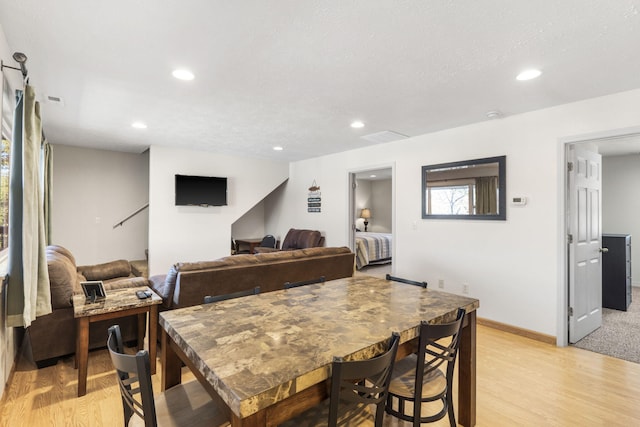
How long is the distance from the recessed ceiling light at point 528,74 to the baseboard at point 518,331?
8.15 feet

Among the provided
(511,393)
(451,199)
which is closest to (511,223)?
→ (451,199)

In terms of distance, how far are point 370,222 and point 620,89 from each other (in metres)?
8.03

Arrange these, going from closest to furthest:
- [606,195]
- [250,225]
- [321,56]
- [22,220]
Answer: [22,220] → [321,56] → [606,195] → [250,225]

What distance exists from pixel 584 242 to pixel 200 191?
5.53 m

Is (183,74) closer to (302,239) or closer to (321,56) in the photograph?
(321,56)

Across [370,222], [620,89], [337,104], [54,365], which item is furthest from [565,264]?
[370,222]

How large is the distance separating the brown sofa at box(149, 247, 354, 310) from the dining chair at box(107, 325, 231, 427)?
142 cm

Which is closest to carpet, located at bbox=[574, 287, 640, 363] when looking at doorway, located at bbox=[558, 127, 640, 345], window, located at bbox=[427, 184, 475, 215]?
doorway, located at bbox=[558, 127, 640, 345]

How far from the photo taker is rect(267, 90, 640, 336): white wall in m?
3.13

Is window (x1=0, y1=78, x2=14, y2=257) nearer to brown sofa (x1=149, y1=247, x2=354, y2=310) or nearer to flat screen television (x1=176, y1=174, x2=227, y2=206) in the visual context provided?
brown sofa (x1=149, y1=247, x2=354, y2=310)

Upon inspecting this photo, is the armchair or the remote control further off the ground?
the armchair

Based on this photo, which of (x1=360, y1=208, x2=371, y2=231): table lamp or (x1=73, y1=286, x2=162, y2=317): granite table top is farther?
(x1=360, y1=208, x2=371, y2=231): table lamp

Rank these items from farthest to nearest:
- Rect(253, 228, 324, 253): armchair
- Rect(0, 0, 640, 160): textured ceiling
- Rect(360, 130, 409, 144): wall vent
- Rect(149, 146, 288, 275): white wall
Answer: Rect(253, 228, 324, 253): armchair, Rect(149, 146, 288, 275): white wall, Rect(360, 130, 409, 144): wall vent, Rect(0, 0, 640, 160): textured ceiling

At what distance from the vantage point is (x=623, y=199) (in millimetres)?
5379
